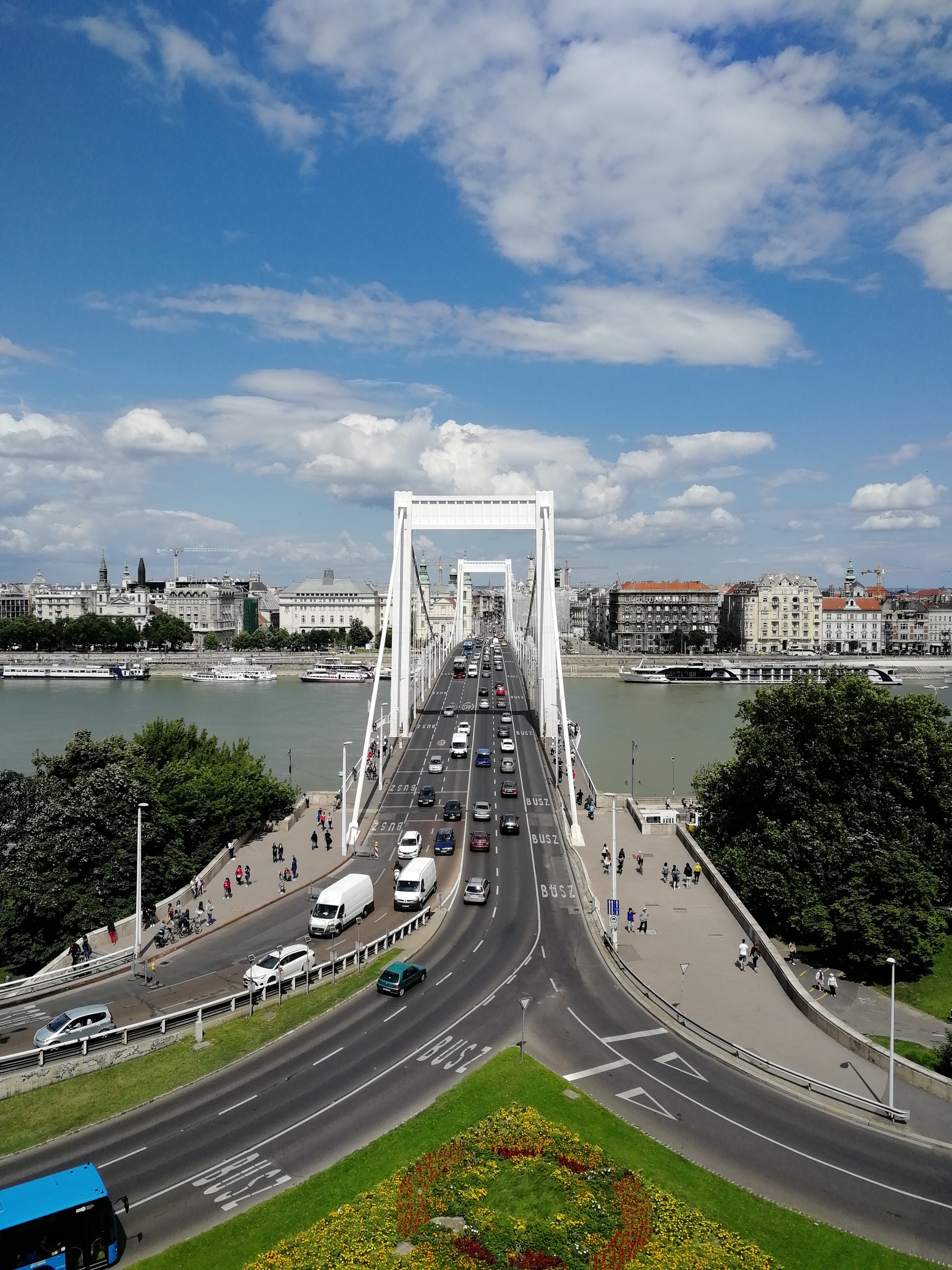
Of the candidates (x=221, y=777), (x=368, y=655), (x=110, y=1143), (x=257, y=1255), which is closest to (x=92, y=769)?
(x=221, y=777)

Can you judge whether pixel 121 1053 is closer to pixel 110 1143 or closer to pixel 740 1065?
pixel 110 1143

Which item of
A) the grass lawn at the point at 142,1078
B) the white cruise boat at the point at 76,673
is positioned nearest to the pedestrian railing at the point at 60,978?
the grass lawn at the point at 142,1078

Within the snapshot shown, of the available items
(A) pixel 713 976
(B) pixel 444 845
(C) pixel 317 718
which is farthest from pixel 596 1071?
(C) pixel 317 718

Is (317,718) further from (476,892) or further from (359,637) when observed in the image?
(359,637)

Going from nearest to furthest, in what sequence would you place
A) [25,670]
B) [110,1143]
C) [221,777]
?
1. [110,1143]
2. [221,777]
3. [25,670]

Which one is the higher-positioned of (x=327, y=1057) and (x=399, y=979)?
(x=399, y=979)

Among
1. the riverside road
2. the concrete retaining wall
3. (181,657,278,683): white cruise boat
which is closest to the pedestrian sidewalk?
the concrete retaining wall

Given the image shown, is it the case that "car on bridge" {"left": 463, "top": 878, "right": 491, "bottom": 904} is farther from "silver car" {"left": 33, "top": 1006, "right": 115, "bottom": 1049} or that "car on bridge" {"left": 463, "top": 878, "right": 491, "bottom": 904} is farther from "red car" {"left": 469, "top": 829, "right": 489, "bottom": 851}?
"silver car" {"left": 33, "top": 1006, "right": 115, "bottom": 1049}
